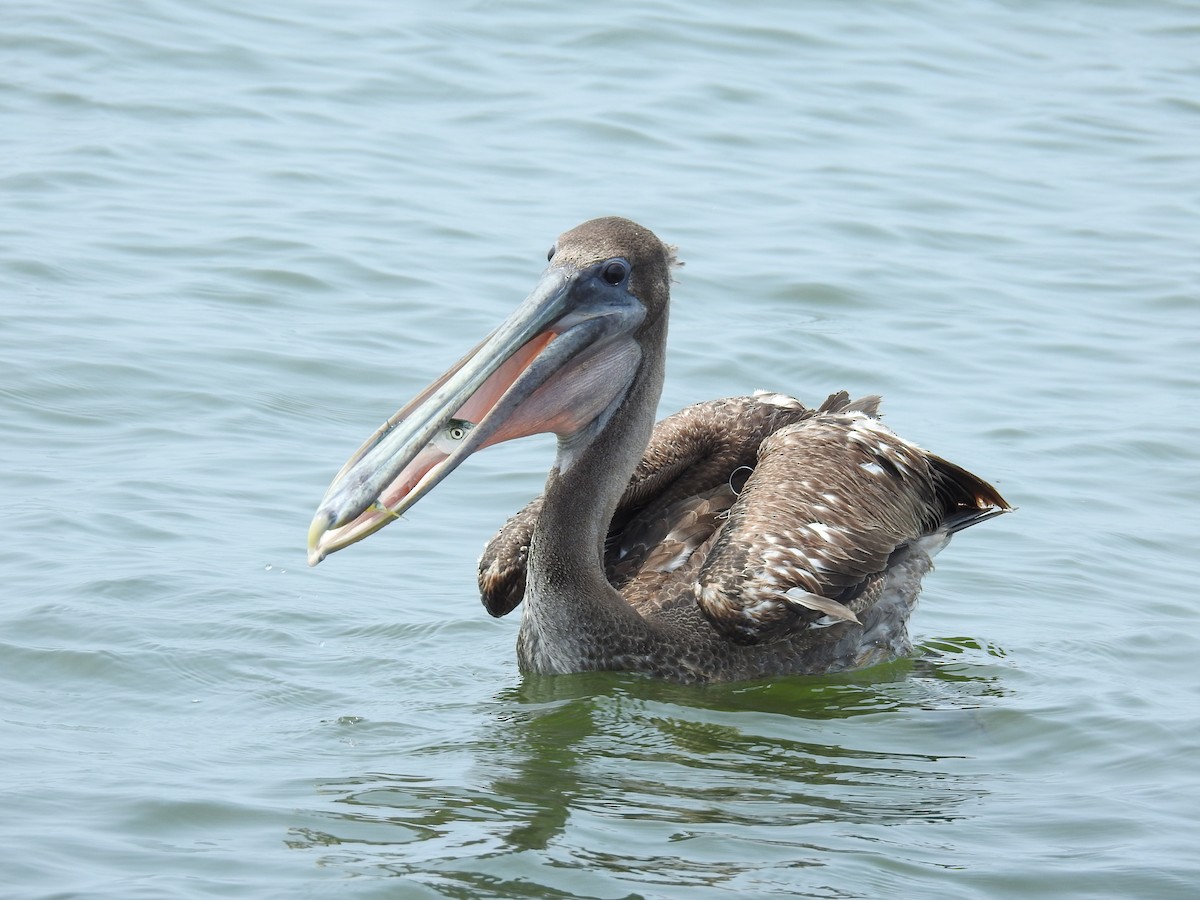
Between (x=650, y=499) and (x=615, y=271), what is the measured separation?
4.36ft

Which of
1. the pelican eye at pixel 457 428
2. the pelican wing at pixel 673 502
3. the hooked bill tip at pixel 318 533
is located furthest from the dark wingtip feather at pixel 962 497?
the hooked bill tip at pixel 318 533

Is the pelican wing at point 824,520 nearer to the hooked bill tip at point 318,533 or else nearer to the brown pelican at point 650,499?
the brown pelican at point 650,499

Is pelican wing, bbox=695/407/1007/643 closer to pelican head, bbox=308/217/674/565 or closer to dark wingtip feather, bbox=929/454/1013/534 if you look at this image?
dark wingtip feather, bbox=929/454/1013/534

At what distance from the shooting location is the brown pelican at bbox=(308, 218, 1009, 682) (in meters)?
6.04

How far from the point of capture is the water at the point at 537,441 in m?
5.39

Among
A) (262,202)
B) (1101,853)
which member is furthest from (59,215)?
(1101,853)

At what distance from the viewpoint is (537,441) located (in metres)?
9.82

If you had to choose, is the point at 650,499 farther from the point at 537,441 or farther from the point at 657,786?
the point at 537,441

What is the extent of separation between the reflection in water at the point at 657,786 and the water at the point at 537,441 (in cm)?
2

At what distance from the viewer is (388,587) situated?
766cm

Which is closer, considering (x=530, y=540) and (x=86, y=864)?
(x=86, y=864)

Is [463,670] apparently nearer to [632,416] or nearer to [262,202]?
[632,416]

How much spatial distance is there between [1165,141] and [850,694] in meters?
9.97

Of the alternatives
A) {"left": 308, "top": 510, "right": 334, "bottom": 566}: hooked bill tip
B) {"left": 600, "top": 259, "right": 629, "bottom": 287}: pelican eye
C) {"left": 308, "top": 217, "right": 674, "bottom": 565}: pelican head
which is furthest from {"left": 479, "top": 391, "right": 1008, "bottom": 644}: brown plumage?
{"left": 308, "top": 510, "right": 334, "bottom": 566}: hooked bill tip
